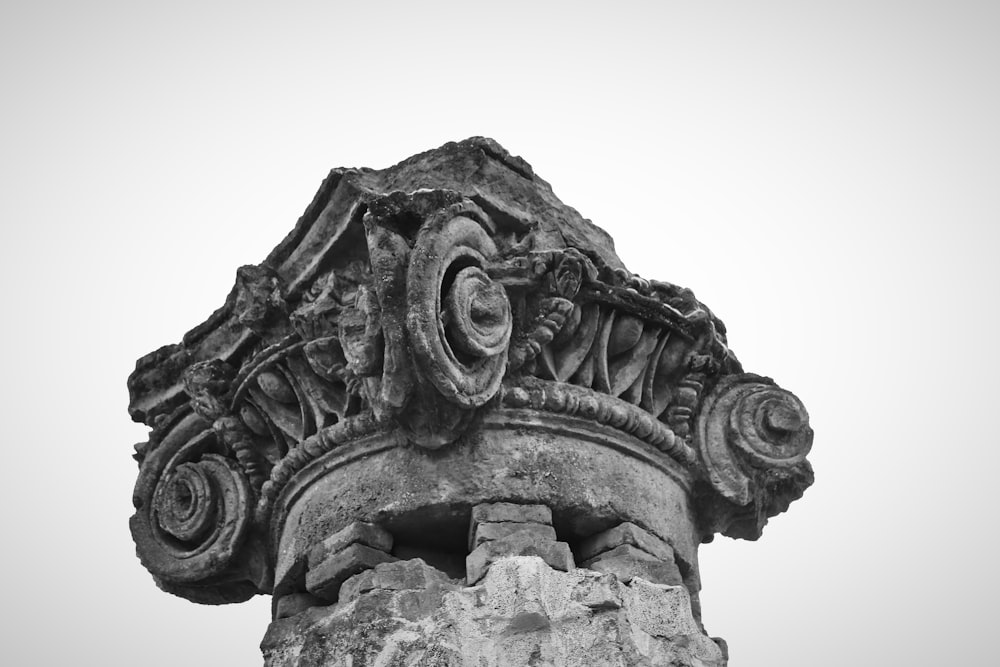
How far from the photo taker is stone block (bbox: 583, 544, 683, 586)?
5.05 meters

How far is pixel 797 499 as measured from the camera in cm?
619

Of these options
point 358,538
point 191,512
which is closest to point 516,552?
point 358,538

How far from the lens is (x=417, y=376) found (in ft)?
16.1

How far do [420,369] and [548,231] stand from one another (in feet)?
4.36

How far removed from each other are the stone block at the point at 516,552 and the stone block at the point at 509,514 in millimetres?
123

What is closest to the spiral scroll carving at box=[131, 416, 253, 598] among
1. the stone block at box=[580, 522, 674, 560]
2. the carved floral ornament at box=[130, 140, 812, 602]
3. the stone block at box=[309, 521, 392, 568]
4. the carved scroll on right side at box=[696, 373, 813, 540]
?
the carved floral ornament at box=[130, 140, 812, 602]

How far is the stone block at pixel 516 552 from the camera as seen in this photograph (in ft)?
15.9

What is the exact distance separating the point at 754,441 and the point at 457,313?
1.90 metres

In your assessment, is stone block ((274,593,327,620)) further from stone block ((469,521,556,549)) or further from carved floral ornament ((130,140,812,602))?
stone block ((469,521,556,549))

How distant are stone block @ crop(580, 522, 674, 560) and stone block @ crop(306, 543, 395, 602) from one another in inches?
34.4

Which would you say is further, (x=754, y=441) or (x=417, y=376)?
(x=754, y=441)

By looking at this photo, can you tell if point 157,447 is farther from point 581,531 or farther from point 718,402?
point 718,402

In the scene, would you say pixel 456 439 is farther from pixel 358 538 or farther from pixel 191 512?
pixel 191 512

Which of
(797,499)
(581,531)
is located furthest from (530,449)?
(797,499)
